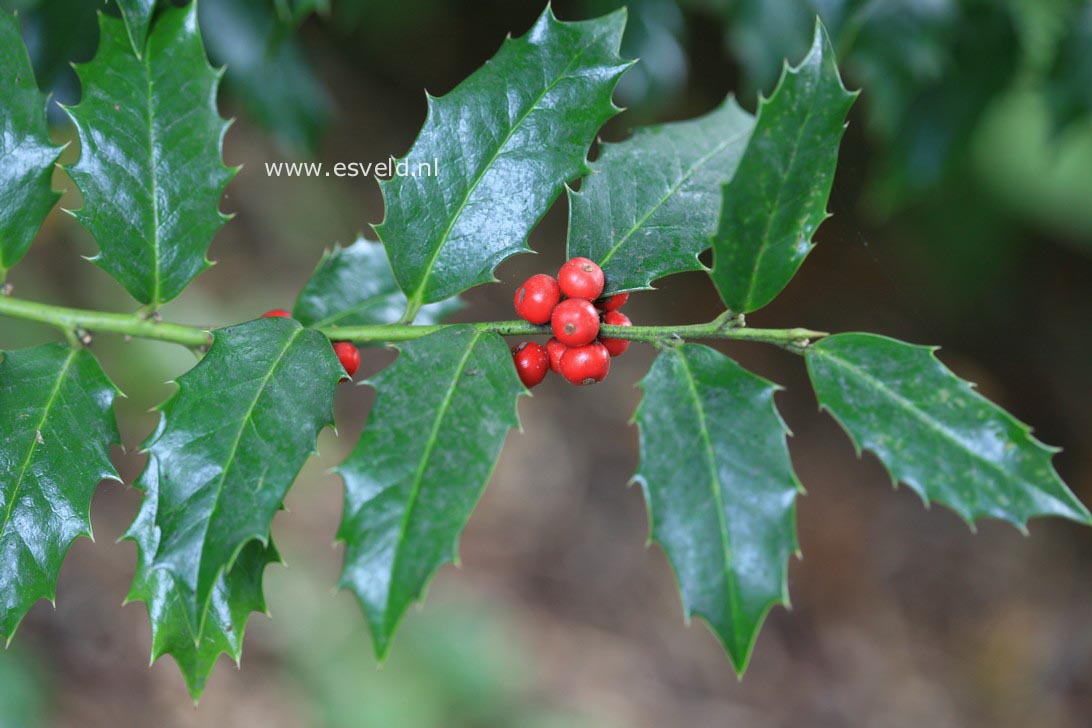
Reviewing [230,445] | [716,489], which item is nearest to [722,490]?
[716,489]

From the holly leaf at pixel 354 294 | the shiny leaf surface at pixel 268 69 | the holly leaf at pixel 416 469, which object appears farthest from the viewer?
the shiny leaf surface at pixel 268 69

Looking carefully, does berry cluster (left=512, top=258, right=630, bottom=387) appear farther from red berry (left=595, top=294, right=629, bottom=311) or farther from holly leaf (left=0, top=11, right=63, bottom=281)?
holly leaf (left=0, top=11, right=63, bottom=281)

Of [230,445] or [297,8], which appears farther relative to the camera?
[297,8]

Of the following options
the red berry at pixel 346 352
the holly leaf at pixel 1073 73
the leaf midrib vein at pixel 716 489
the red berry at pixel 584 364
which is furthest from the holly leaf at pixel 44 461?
the holly leaf at pixel 1073 73

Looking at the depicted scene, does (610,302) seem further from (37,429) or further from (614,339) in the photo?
(37,429)

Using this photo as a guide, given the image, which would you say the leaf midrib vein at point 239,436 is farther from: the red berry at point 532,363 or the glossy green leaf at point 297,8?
the glossy green leaf at point 297,8

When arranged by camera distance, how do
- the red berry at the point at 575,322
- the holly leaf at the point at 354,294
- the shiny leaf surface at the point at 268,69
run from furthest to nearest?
1. the shiny leaf surface at the point at 268,69
2. the holly leaf at the point at 354,294
3. the red berry at the point at 575,322
